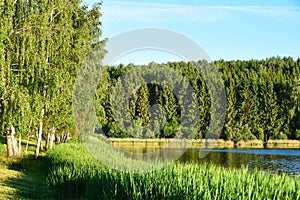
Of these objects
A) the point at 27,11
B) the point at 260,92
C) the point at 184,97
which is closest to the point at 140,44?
the point at 27,11

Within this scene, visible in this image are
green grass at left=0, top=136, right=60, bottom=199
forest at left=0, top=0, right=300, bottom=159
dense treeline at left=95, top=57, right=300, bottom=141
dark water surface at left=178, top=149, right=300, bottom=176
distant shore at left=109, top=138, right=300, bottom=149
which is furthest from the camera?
dense treeline at left=95, top=57, right=300, bottom=141

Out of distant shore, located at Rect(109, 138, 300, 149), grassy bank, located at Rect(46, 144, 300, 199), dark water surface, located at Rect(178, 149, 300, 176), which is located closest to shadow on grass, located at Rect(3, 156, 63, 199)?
grassy bank, located at Rect(46, 144, 300, 199)

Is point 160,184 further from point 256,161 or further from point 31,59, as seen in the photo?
point 256,161

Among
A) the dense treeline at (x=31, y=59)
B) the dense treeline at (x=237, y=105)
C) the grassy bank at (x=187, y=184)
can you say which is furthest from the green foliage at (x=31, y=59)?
the dense treeline at (x=237, y=105)

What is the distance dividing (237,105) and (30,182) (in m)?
77.4

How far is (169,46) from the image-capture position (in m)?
24.5

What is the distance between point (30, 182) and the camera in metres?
16.2

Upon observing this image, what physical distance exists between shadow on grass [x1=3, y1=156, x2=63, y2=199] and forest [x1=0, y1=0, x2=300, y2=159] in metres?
1.81

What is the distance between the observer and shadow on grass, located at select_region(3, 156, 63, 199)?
1330 centimetres

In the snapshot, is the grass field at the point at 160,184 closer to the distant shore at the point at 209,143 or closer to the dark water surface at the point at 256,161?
the dark water surface at the point at 256,161

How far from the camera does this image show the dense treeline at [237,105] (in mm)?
71812

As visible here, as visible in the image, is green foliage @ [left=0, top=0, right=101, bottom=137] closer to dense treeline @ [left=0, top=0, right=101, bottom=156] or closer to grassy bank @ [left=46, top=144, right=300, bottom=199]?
dense treeline @ [left=0, top=0, right=101, bottom=156]

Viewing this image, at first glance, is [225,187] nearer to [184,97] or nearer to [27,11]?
[27,11]

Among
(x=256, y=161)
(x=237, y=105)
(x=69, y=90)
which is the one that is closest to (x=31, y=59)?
(x=69, y=90)
